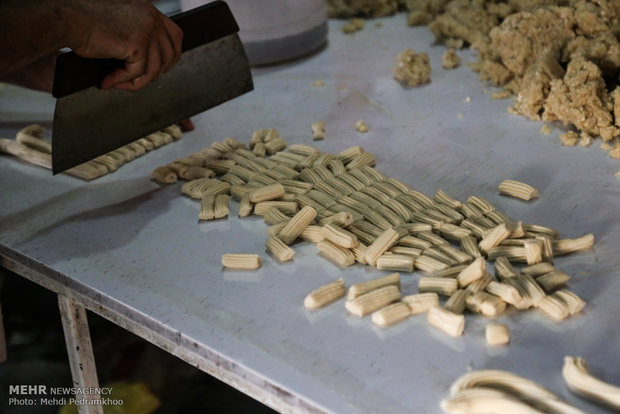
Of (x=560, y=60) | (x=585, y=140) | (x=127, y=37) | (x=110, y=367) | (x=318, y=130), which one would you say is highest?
(x=127, y=37)

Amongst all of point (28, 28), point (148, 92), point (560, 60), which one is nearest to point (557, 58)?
point (560, 60)

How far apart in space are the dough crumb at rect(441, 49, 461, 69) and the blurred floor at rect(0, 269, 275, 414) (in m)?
1.42

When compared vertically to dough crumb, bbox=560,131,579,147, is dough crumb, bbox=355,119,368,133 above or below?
below

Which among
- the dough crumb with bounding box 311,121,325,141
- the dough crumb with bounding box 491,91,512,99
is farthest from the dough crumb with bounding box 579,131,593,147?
the dough crumb with bounding box 311,121,325,141

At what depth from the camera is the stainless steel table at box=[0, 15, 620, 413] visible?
128cm

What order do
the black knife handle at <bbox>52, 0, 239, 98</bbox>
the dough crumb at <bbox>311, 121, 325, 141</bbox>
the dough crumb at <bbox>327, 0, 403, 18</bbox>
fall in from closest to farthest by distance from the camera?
the black knife handle at <bbox>52, 0, 239, 98</bbox> < the dough crumb at <bbox>311, 121, 325, 141</bbox> < the dough crumb at <bbox>327, 0, 403, 18</bbox>

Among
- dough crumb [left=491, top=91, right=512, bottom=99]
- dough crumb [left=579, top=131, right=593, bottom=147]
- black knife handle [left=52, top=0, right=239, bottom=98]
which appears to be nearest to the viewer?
black knife handle [left=52, top=0, right=239, bottom=98]

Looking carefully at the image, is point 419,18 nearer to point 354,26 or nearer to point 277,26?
point 354,26

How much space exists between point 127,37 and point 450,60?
1.32m

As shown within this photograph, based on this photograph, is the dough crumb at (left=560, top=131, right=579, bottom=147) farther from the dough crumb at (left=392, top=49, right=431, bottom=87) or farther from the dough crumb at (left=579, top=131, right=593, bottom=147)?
the dough crumb at (left=392, top=49, right=431, bottom=87)

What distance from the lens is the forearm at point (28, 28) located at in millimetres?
1624

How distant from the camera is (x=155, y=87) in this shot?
2.02 m

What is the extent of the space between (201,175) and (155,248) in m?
0.36

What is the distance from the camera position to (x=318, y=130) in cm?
223
